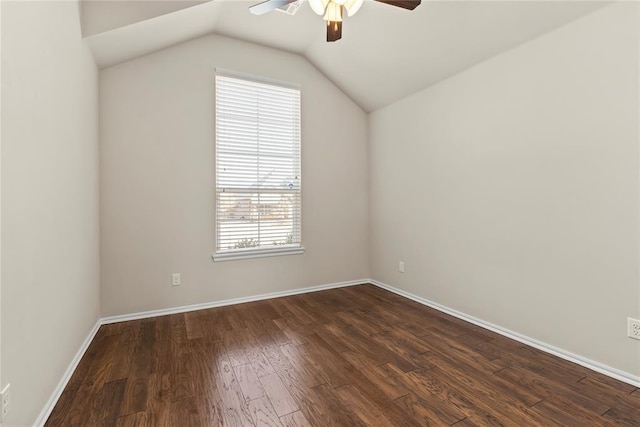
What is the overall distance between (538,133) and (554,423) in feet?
6.31

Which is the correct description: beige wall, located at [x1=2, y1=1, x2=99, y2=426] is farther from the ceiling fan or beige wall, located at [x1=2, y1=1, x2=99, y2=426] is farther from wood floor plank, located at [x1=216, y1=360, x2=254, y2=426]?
the ceiling fan

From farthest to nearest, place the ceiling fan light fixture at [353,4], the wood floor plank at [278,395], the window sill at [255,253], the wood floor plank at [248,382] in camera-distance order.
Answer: the window sill at [255,253]
the ceiling fan light fixture at [353,4]
the wood floor plank at [248,382]
the wood floor plank at [278,395]

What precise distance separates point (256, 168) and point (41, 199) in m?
2.13

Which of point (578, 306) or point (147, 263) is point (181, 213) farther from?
point (578, 306)

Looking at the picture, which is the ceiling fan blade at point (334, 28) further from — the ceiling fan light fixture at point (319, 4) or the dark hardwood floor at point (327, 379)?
the dark hardwood floor at point (327, 379)

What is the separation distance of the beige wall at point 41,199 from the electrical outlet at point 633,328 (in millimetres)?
3273

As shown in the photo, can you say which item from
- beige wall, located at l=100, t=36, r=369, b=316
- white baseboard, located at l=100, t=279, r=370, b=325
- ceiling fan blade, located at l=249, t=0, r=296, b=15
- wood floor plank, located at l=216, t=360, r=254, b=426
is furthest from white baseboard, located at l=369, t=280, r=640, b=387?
ceiling fan blade, located at l=249, t=0, r=296, b=15

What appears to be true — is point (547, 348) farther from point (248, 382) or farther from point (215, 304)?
point (215, 304)

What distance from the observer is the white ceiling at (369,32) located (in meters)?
2.23

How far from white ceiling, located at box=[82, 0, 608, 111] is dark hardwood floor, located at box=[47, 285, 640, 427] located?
2.42 m

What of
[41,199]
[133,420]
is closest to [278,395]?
[133,420]

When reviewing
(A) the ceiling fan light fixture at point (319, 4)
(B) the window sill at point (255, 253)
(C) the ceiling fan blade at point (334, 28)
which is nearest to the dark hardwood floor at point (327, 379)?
(B) the window sill at point (255, 253)

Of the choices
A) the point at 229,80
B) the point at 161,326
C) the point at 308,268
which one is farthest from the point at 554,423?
the point at 229,80

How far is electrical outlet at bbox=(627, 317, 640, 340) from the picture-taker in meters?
1.83
